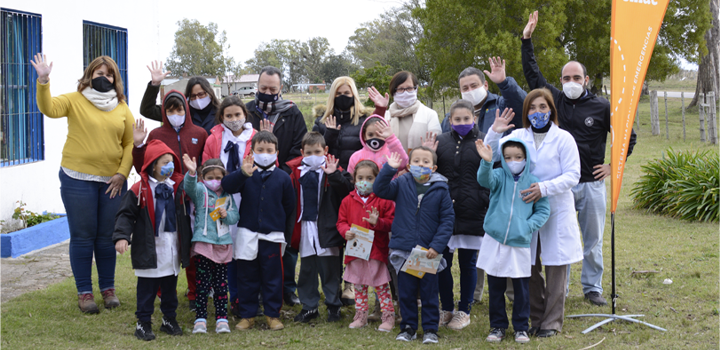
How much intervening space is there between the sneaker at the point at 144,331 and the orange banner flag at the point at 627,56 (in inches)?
155

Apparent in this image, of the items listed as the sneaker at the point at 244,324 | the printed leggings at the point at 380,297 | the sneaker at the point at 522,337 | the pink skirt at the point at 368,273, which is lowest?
the sneaker at the point at 244,324

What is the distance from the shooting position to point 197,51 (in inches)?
2889

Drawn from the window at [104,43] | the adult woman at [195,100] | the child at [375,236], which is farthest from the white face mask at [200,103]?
the window at [104,43]

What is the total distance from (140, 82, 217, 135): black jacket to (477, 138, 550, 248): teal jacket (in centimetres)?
256

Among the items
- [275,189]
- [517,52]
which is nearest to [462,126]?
[275,189]

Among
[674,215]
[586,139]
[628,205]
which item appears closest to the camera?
[586,139]

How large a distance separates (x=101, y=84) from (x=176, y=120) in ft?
2.54

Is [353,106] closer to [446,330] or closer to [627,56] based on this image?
[446,330]

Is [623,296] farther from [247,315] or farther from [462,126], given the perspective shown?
[247,315]

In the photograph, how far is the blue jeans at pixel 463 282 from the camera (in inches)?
202

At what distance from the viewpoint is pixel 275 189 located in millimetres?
5012

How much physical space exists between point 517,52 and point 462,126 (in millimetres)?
17104

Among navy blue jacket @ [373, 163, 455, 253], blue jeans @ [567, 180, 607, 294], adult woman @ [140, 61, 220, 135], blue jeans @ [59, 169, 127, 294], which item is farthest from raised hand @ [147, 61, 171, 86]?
blue jeans @ [567, 180, 607, 294]

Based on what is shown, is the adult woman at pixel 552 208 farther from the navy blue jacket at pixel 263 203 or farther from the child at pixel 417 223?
the navy blue jacket at pixel 263 203
